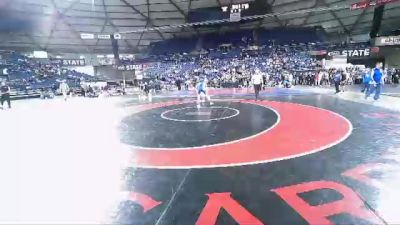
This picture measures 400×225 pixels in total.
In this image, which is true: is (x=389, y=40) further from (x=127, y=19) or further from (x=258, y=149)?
(x=127, y=19)

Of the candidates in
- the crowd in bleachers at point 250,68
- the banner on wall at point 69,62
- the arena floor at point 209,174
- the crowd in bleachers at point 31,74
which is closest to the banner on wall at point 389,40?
the crowd in bleachers at point 250,68

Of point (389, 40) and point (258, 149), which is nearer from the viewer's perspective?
point (258, 149)

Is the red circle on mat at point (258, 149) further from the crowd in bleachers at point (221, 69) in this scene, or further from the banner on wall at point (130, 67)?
the banner on wall at point (130, 67)

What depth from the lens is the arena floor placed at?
3652mm

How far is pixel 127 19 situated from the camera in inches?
1491

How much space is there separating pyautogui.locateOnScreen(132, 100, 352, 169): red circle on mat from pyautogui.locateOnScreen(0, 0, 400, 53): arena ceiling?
27.5 meters

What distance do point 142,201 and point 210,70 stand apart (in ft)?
107

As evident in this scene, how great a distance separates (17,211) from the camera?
12.8ft

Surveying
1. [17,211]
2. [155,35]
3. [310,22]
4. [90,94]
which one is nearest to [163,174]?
[17,211]

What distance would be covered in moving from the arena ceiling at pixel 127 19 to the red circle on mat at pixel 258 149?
90.1 feet

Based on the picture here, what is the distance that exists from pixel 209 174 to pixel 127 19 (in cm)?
3646

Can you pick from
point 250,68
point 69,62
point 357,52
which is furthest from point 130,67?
point 357,52

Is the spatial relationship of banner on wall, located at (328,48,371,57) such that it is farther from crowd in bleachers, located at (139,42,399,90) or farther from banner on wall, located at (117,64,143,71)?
banner on wall, located at (117,64,143,71)

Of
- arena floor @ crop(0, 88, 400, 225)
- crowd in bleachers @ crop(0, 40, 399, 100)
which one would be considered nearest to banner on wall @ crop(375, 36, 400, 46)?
crowd in bleachers @ crop(0, 40, 399, 100)
